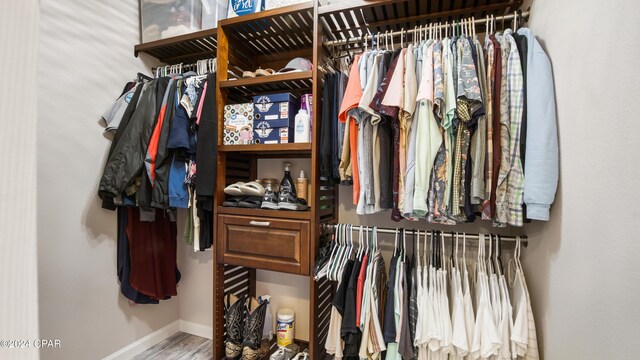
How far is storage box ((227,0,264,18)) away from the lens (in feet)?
4.72

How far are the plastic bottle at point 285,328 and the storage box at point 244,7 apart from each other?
1.87 m

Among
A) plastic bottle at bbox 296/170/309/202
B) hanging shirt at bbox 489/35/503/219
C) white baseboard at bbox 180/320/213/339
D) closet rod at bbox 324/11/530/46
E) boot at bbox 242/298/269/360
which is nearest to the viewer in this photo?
hanging shirt at bbox 489/35/503/219

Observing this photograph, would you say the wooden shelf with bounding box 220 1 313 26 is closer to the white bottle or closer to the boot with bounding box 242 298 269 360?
the white bottle

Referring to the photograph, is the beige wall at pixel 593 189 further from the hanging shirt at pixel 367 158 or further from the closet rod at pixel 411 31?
the hanging shirt at pixel 367 158

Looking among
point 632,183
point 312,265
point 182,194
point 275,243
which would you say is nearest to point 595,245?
point 632,183

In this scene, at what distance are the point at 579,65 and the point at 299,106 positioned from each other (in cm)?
115

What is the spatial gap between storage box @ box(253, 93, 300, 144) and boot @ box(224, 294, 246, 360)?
3.28 feet

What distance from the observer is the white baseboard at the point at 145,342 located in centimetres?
167

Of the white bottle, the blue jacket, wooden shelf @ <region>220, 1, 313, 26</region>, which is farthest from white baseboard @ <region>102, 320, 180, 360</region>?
the blue jacket

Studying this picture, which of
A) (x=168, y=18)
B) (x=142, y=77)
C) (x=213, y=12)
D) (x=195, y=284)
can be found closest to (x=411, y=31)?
(x=213, y=12)

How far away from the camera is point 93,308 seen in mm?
1552

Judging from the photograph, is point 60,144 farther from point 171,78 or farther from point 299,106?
point 299,106

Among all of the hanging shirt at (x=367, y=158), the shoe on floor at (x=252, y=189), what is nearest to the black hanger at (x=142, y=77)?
the shoe on floor at (x=252, y=189)

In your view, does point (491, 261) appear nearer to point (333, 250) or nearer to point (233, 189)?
point (333, 250)
